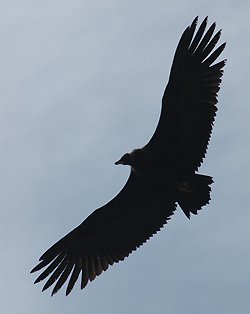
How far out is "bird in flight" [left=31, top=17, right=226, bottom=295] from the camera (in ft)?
37.4

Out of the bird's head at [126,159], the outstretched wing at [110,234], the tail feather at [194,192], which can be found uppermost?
the bird's head at [126,159]

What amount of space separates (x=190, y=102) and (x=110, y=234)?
3590 mm

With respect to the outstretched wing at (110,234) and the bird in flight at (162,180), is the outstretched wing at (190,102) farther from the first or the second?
the outstretched wing at (110,234)

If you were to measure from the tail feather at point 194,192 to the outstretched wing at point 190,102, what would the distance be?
0.31 metres

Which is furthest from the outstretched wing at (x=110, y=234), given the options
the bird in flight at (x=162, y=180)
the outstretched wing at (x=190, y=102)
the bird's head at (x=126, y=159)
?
the outstretched wing at (x=190, y=102)

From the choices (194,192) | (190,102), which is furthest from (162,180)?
(190,102)

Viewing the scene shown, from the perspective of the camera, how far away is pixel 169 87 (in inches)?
452

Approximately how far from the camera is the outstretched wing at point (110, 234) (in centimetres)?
1259

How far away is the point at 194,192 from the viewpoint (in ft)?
38.4

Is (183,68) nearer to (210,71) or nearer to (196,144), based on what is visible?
(210,71)

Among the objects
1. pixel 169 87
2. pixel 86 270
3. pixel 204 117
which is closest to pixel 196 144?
pixel 204 117

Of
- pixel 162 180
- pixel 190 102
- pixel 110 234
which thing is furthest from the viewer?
pixel 110 234

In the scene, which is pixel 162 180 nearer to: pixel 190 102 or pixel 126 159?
pixel 126 159

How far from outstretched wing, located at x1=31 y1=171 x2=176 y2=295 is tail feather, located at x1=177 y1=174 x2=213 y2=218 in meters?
0.55
